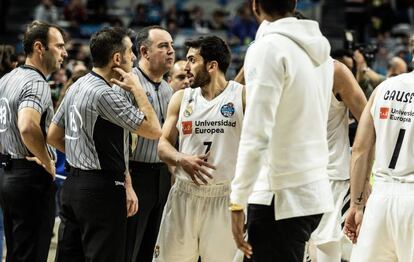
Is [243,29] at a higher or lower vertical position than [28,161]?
higher

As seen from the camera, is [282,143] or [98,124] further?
[98,124]

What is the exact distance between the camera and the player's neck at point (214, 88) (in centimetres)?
623

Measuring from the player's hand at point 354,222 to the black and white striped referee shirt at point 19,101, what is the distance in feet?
7.87

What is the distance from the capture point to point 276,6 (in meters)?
4.47

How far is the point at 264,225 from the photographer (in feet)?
14.6

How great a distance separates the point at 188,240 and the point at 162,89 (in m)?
1.38

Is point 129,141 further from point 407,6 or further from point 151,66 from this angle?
point 407,6

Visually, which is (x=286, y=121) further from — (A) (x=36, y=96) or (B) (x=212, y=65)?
(A) (x=36, y=96)

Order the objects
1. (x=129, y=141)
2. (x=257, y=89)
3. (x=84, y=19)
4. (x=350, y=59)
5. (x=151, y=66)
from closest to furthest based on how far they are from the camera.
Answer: (x=257, y=89), (x=129, y=141), (x=151, y=66), (x=350, y=59), (x=84, y=19)

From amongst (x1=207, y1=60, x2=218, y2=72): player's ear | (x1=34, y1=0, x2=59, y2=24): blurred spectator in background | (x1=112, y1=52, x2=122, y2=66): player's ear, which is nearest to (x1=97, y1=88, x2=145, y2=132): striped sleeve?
(x1=112, y1=52, x2=122, y2=66): player's ear

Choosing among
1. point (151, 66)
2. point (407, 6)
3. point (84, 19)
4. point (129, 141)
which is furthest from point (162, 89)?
point (407, 6)

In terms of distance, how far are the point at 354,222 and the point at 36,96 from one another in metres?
2.50

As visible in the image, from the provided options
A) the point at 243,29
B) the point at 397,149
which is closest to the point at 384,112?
the point at 397,149

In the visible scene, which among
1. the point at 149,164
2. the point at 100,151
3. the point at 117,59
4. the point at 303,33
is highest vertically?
the point at 303,33
